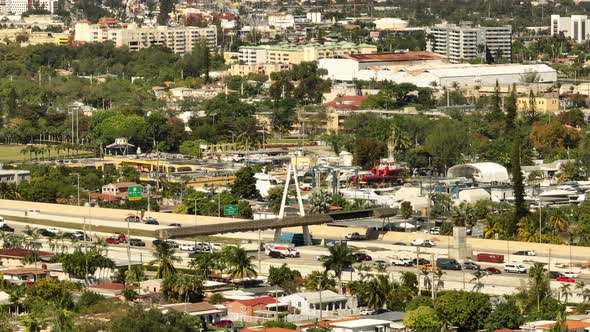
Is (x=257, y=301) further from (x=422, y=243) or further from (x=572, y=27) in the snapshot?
(x=572, y=27)

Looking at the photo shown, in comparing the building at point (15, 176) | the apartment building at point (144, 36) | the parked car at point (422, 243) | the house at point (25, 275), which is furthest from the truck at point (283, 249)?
the apartment building at point (144, 36)

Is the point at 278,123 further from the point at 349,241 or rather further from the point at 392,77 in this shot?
the point at 349,241

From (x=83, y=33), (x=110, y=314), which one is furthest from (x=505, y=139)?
(x=83, y=33)

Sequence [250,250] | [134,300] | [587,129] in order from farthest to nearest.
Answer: [587,129] < [250,250] < [134,300]

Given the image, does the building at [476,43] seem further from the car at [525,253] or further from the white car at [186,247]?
the car at [525,253]

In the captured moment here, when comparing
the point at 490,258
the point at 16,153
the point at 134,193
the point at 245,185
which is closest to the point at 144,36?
the point at 16,153

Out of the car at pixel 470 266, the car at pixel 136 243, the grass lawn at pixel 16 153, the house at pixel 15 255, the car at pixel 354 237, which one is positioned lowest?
the grass lawn at pixel 16 153

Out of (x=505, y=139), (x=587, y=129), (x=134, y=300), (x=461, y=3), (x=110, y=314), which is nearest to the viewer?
(x=110, y=314)
